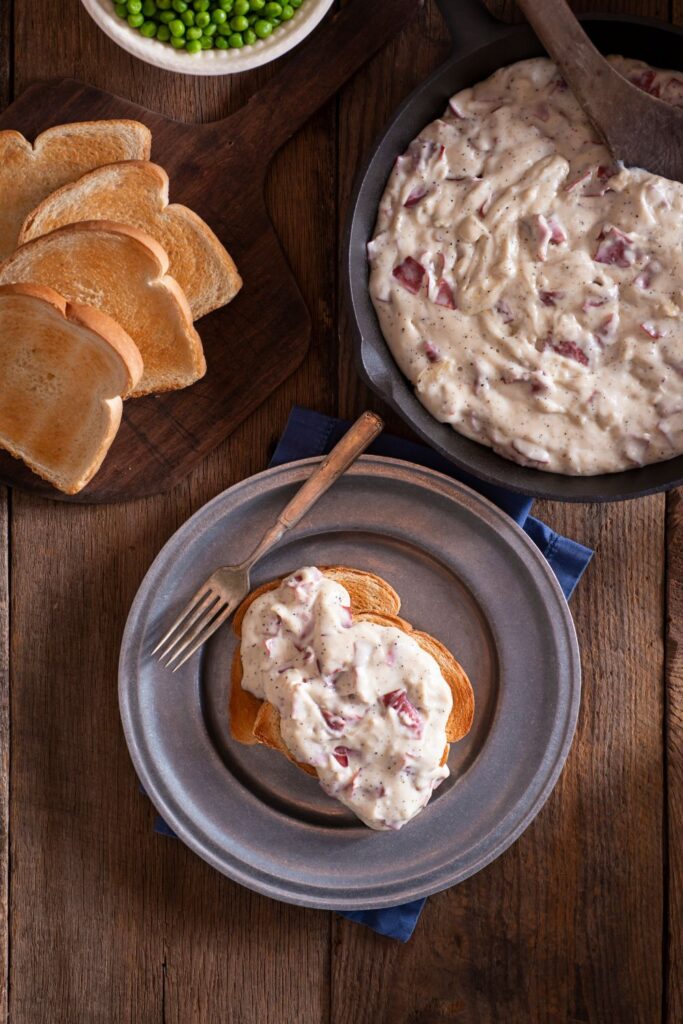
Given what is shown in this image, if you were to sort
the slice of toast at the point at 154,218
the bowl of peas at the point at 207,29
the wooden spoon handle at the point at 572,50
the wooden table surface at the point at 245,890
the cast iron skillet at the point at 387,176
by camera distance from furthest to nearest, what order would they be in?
1. the wooden table surface at the point at 245,890
2. the slice of toast at the point at 154,218
3. the bowl of peas at the point at 207,29
4. the cast iron skillet at the point at 387,176
5. the wooden spoon handle at the point at 572,50

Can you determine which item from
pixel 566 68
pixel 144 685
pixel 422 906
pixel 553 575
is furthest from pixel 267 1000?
pixel 566 68

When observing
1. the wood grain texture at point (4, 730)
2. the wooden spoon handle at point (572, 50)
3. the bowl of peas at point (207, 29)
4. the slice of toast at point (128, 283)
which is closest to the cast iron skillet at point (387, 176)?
the wooden spoon handle at point (572, 50)

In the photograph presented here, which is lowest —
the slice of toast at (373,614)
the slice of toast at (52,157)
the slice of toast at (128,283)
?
the slice of toast at (373,614)

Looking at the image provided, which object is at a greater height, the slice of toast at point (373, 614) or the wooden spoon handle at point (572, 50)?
the wooden spoon handle at point (572, 50)

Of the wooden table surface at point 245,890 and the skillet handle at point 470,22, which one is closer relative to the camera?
the skillet handle at point 470,22

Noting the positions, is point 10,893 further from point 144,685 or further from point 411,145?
point 411,145

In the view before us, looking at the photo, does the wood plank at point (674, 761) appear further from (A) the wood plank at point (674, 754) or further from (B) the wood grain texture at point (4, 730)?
(B) the wood grain texture at point (4, 730)

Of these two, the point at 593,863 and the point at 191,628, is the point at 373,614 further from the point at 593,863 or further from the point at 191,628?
the point at 593,863
